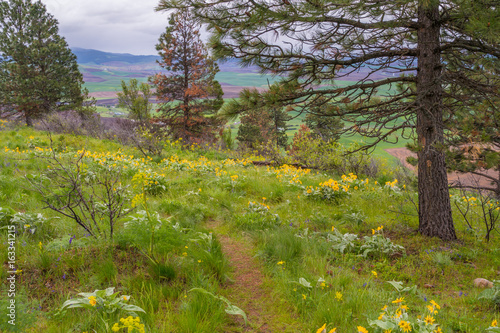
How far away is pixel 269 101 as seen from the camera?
15.0ft

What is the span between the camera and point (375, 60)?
4.73 meters

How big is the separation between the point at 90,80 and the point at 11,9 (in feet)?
340

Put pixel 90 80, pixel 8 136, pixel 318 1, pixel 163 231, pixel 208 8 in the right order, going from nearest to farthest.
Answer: pixel 163 231, pixel 318 1, pixel 208 8, pixel 8 136, pixel 90 80

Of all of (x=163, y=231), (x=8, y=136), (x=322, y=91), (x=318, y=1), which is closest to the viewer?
(x=163, y=231)

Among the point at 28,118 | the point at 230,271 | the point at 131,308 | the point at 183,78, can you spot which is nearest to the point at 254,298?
the point at 230,271

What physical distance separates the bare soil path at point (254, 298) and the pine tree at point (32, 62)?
80.8 feet

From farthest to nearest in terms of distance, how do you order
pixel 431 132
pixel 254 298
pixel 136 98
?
1. pixel 136 98
2. pixel 431 132
3. pixel 254 298

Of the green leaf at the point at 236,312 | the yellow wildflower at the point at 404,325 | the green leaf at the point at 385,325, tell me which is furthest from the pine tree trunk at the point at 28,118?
the yellow wildflower at the point at 404,325

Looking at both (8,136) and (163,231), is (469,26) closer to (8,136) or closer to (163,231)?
(163,231)

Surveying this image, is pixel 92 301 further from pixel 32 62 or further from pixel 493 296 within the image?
pixel 32 62

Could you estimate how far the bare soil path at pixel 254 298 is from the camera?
2.58m

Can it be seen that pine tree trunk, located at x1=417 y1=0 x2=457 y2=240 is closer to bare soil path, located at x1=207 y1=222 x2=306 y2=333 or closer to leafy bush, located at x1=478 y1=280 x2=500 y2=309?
leafy bush, located at x1=478 y1=280 x2=500 y2=309

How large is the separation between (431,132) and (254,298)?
3.69 meters

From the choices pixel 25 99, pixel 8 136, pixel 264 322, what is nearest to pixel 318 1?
pixel 264 322
